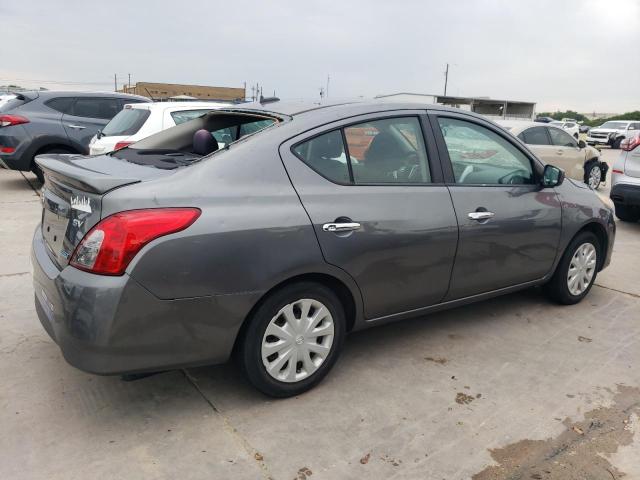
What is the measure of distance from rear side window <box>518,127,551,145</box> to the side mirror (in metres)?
5.44

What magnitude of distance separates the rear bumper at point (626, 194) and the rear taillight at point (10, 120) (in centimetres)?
897

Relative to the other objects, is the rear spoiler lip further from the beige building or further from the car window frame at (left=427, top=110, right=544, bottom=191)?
the beige building

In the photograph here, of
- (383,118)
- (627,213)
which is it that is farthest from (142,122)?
(627,213)

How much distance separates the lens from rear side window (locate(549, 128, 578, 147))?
32.3ft

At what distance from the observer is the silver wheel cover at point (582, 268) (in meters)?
4.32

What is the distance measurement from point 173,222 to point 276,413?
113 cm

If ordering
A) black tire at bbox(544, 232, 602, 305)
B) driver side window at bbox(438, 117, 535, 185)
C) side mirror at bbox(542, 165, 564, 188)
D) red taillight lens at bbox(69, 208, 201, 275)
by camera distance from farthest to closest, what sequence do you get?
black tire at bbox(544, 232, 602, 305)
side mirror at bbox(542, 165, 564, 188)
driver side window at bbox(438, 117, 535, 185)
red taillight lens at bbox(69, 208, 201, 275)

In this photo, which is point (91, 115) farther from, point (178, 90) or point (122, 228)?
point (178, 90)

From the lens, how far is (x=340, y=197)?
291 cm

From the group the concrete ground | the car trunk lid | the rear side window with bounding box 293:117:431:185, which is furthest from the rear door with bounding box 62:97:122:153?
the rear side window with bounding box 293:117:431:185

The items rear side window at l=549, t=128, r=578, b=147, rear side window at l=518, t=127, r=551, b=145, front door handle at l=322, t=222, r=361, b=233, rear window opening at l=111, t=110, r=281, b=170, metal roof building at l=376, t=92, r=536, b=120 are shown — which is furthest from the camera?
metal roof building at l=376, t=92, r=536, b=120

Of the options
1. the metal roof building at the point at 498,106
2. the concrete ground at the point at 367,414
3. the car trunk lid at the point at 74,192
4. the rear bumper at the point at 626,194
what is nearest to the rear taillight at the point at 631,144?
the rear bumper at the point at 626,194

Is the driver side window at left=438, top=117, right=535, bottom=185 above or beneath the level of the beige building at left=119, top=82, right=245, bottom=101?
beneath

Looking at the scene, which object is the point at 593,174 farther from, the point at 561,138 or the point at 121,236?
the point at 121,236
